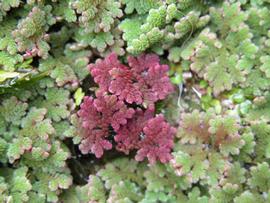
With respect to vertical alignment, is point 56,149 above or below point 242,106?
above

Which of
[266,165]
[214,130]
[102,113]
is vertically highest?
[102,113]

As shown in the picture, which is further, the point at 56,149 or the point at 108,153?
the point at 108,153

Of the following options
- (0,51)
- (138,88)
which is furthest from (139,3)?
(0,51)

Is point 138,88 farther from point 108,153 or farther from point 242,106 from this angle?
point 242,106

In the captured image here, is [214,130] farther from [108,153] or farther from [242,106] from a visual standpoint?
[108,153]
